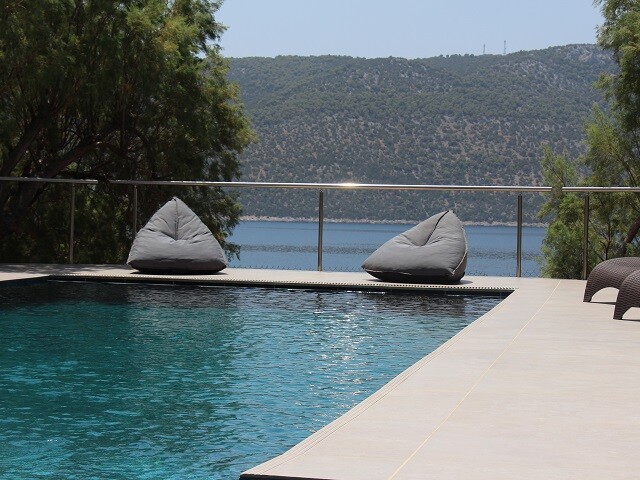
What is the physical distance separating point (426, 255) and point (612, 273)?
2.02 metres

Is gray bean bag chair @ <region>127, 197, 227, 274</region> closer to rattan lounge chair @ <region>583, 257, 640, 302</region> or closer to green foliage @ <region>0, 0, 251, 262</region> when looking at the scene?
green foliage @ <region>0, 0, 251, 262</region>

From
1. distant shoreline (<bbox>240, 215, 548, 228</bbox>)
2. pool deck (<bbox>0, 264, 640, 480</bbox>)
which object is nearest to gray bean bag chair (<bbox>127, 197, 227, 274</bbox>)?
pool deck (<bbox>0, 264, 640, 480</bbox>)

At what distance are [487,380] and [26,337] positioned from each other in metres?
2.73

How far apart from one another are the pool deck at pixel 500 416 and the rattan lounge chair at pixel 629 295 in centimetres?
19

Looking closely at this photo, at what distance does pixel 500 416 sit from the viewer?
10.0 ft

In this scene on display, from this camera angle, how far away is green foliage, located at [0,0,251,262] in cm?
1132

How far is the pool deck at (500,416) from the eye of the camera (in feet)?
7.95

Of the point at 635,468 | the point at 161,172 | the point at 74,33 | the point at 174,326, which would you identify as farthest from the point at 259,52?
the point at 635,468

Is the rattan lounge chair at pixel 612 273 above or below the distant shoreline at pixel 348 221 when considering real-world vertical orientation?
below

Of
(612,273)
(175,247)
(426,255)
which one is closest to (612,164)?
(426,255)

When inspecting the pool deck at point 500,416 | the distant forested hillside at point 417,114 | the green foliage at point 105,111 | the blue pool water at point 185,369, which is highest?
the distant forested hillside at point 417,114

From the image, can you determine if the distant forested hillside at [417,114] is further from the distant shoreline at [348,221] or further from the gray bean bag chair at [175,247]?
the gray bean bag chair at [175,247]

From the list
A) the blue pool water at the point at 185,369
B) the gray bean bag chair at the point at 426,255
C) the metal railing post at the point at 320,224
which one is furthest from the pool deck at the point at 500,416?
the metal railing post at the point at 320,224

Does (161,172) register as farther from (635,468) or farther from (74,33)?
(635,468)
